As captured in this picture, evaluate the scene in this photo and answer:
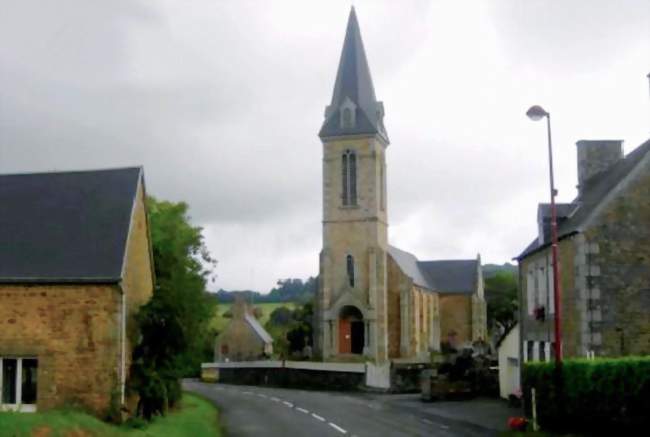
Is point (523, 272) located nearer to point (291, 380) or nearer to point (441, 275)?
point (291, 380)

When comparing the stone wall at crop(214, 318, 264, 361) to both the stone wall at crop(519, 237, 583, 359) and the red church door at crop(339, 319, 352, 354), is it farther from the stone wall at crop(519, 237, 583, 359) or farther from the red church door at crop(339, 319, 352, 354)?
the stone wall at crop(519, 237, 583, 359)

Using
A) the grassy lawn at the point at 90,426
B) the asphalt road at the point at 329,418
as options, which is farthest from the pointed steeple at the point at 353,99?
the grassy lawn at the point at 90,426

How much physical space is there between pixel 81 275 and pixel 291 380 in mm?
31813

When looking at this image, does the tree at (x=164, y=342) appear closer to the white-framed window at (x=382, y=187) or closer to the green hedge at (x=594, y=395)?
the green hedge at (x=594, y=395)

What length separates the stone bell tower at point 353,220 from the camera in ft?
221

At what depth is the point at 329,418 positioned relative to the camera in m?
30.5

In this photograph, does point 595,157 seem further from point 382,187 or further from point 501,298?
point 501,298

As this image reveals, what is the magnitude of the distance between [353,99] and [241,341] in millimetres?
23395

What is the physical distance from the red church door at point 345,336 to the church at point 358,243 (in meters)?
0.08

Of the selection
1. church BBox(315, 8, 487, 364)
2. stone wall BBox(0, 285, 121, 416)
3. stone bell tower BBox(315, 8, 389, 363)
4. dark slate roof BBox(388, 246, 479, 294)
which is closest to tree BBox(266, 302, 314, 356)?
stone bell tower BBox(315, 8, 389, 363)

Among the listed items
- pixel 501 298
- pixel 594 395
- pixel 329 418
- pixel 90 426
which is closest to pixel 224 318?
pixel 501 298

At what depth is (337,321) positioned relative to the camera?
67812mm

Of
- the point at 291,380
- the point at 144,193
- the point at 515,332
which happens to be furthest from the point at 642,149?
the point at 291,380

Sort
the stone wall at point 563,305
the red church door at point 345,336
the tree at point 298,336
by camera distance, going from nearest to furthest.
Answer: the stone wall at point 563,305, the red church door at point 345,336, the tree at point 298,336
